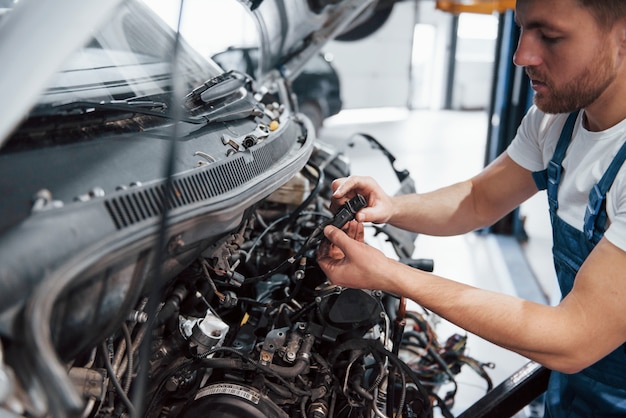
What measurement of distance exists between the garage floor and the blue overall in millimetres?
747

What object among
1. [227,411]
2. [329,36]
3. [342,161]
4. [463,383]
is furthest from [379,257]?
[329,36]

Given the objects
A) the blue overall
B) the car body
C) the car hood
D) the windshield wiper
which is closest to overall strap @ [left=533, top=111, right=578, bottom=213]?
the blue overall

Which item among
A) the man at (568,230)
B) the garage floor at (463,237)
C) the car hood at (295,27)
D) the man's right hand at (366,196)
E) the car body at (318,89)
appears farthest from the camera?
the car body at (318,89)

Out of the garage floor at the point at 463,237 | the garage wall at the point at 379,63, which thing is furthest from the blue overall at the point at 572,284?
the garage wall at the point at 379,63

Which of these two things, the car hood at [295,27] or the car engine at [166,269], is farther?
the car hood at [295,27]

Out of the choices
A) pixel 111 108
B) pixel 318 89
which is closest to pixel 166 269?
pixel 111 108

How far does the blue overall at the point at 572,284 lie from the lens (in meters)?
1.22

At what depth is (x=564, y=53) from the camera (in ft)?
3.95

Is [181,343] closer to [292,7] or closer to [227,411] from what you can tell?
[227,411]

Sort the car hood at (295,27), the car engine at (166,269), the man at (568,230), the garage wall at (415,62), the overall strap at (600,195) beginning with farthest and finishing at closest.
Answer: the garage wall at (415,62) → the car hood at (295,27) → the overall strap at (600,195) → the man at (568,230) → the car engine at (166,269)

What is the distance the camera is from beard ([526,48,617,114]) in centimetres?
120

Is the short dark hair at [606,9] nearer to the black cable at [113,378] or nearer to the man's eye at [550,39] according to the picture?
the man's eye at [550,39]

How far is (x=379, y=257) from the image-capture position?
43.4 inches

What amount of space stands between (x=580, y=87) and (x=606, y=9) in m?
0.17
